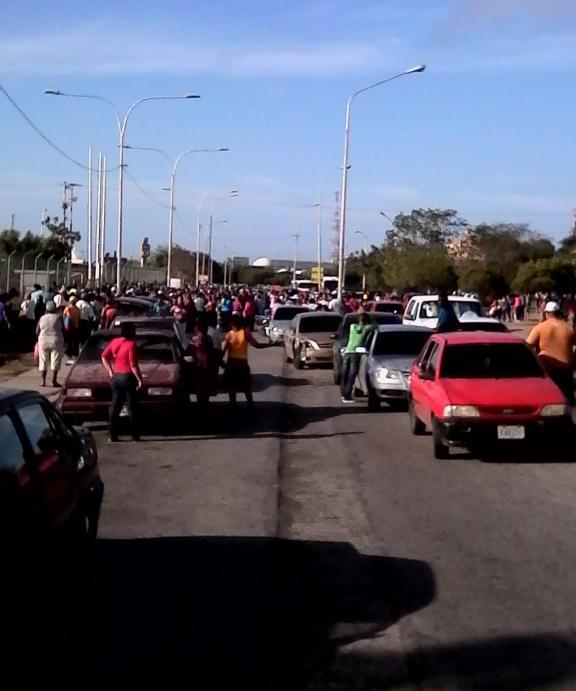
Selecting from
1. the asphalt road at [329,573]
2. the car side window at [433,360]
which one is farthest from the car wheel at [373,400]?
the asphalt road at [329,573]

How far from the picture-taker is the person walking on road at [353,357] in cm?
2273

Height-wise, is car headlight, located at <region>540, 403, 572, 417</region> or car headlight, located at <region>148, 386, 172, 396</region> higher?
car headlight, located at <region>540, 403, 572, 417</region>

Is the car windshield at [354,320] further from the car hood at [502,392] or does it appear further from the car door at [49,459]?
the car door at [49,459]

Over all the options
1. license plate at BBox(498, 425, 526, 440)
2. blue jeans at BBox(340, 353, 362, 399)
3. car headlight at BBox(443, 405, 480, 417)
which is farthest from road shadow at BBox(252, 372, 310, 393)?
license plate at BBox(498, 425, 526, 440)

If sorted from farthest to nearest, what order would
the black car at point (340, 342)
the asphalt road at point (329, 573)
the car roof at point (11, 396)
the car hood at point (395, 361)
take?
1. the black car at point (340, 342)
2. the car hood at point (395, 361)
3. the car roof at point (11, 396)
4. the asphalt road at point (329, 573)

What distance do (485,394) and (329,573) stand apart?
6350 mm

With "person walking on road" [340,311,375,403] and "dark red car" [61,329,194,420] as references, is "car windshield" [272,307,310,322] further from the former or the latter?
"dark red car" [61,329,194,420]

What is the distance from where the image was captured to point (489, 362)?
16.4 m

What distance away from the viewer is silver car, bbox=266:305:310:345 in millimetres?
42625

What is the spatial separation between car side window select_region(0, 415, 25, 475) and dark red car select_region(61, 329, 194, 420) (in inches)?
391

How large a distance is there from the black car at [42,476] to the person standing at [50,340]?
1420 centimetres

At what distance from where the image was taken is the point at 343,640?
7.62m

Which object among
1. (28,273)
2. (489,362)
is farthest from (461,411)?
(28,273)

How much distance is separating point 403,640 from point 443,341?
9401 millimetres
